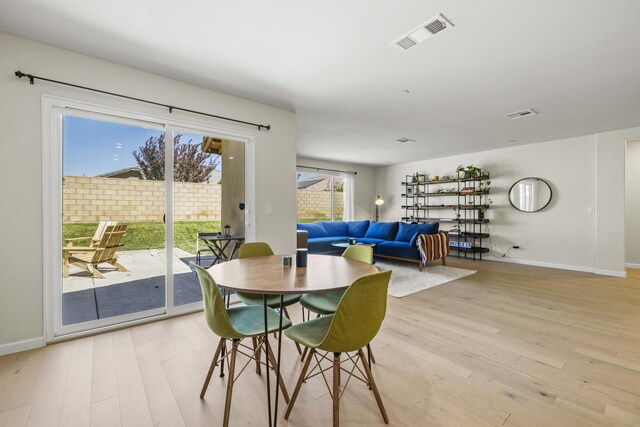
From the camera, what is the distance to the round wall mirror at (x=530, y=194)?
563cm

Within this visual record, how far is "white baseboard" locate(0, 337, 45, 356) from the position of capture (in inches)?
86.0

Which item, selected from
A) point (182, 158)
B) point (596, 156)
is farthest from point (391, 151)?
point (182, 158)

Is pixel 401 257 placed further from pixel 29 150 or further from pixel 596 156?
pixel 29 150

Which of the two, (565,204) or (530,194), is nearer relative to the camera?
(565,204)

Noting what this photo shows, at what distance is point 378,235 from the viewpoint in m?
6.68

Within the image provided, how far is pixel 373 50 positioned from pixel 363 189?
6.22 m

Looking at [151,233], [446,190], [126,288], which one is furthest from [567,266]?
[126,288]

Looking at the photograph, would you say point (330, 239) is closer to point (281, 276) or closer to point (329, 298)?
point (329, 298)

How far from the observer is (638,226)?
18.1 ft

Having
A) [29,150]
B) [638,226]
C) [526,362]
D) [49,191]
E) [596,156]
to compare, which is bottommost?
[526,362]

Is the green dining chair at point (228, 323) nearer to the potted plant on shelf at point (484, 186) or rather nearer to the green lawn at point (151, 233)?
the green lawn at point (151, 233)

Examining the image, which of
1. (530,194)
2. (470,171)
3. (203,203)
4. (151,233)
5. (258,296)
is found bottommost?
(258,296)

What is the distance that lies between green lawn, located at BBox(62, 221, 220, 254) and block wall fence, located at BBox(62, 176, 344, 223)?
6 cm

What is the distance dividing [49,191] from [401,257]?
5.10 meters
